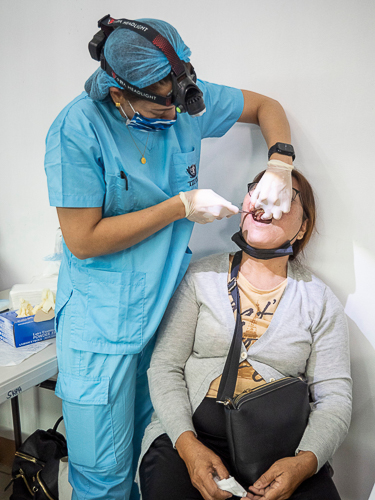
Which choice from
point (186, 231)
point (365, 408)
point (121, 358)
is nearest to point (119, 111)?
point (186, 231)

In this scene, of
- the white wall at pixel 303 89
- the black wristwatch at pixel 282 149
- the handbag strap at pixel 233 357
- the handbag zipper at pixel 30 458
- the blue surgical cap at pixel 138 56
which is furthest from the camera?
the handbag zipper at pixel 30 458

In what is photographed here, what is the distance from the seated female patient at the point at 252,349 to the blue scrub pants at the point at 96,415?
100 millimetres

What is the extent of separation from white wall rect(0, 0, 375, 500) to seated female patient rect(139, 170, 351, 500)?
17 centimetres

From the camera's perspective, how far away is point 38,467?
1628 mm

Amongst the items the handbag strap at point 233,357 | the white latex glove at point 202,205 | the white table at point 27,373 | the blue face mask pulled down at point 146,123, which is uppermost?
the blue face mask pulled down at point 146,123

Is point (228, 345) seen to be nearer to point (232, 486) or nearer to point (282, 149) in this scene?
point (232, 486)

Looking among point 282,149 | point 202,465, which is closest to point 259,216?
point 282,149

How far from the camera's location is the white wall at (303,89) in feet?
4.54

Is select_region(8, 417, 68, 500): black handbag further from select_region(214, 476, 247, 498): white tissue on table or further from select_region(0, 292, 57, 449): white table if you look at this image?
A: select_region(214, 476, 247, 498): white tissue on table

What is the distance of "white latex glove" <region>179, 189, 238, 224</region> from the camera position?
3.87ft

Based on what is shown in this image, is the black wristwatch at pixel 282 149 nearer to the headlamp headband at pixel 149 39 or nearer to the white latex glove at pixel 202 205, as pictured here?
the white latex glove at pixel 202 205

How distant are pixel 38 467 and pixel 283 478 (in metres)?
1.09

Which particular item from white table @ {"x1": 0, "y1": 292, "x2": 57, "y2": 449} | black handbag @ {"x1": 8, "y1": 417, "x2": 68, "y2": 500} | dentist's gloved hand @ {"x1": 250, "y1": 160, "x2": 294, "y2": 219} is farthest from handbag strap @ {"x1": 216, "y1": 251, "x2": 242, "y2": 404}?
black handbag @ {"x1": 8, "y1": 417, "x2": 68, "y2": 500}

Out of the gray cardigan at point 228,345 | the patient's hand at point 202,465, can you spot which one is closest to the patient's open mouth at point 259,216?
the gray cardigan at point 228,345
